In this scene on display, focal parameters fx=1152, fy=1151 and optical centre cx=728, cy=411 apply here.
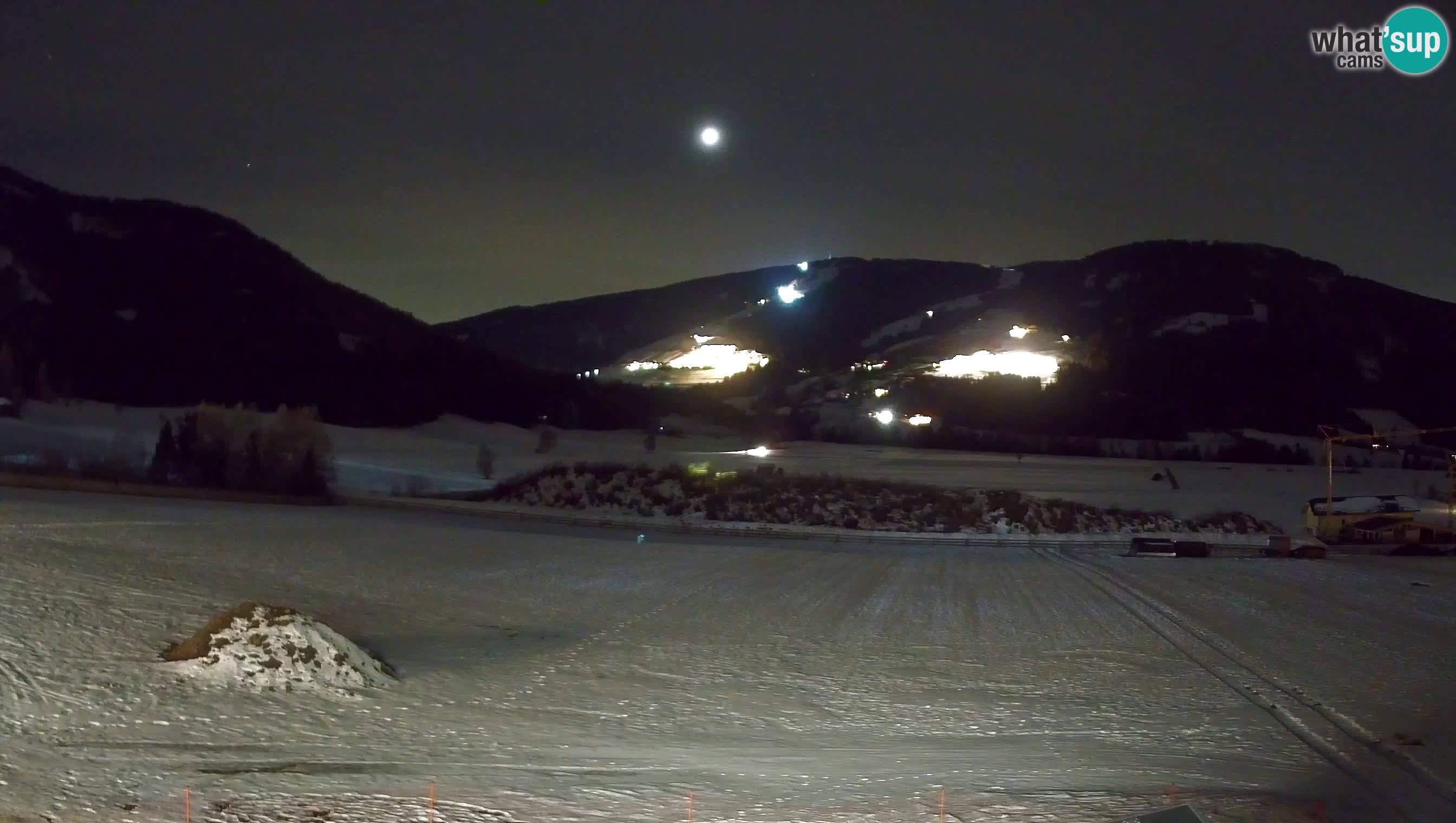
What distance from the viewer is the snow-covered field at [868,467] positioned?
5131 cm

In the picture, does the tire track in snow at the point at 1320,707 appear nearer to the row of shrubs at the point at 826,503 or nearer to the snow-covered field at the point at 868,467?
the row of shrubs at the point at 826,503

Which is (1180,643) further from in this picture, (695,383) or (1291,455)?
(695,383)

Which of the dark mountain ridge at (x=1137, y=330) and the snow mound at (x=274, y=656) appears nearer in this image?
the snow mound at (x=274, y=656)

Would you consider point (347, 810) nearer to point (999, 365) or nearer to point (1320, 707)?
point (1320, 707)

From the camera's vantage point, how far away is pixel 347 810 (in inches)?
318

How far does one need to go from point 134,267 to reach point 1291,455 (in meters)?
110

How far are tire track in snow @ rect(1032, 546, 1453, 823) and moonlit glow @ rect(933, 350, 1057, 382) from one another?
88.5 meters

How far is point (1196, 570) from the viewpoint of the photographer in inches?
1183

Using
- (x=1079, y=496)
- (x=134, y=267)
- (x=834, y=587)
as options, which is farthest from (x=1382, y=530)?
(x=134, y=267)

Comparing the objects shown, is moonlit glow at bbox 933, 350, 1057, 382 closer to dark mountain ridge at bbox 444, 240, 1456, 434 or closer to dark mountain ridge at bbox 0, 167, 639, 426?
dark mountain ridge at bbox 444, 240, 1456, 434

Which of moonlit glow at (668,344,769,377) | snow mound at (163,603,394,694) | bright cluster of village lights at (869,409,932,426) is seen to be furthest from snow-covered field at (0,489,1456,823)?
moonlit glow at (668,344,769,377)

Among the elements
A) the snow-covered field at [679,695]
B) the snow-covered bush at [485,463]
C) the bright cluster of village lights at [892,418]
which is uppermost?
the bright cluster of village lights at [892,418]

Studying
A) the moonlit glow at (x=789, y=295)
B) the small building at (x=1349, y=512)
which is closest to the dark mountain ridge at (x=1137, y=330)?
the moonlit glow at (x=789, y=295)

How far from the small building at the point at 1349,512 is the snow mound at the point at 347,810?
3950 cm
